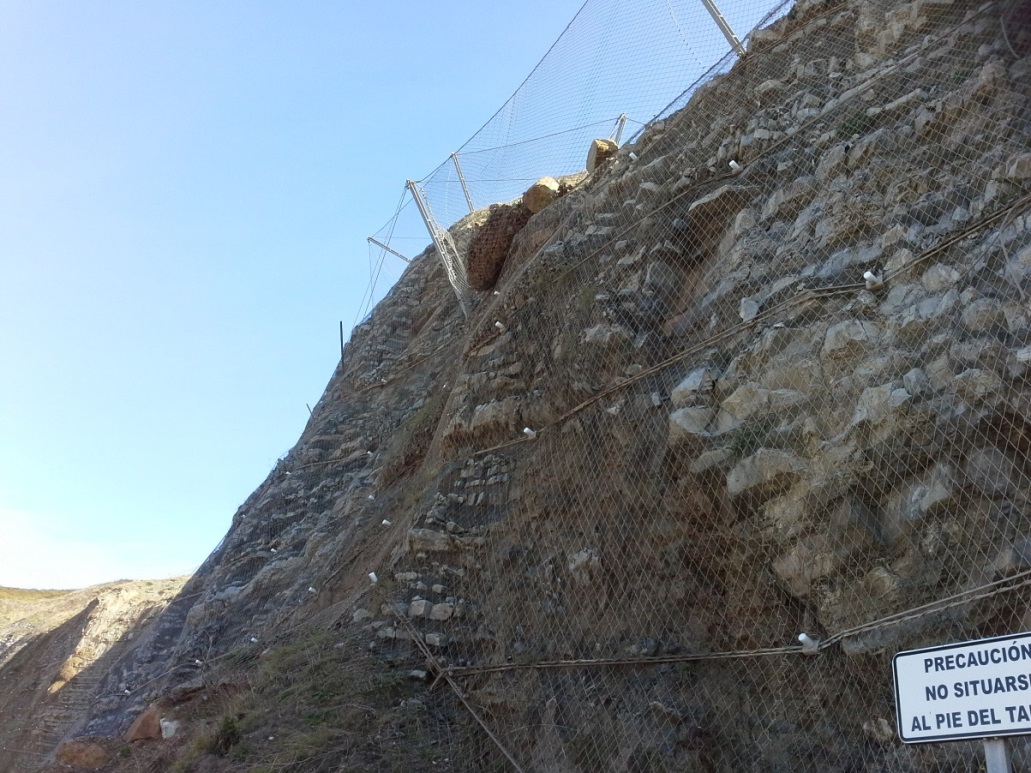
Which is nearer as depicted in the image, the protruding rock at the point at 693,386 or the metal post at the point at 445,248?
the protruding rock at the point at 693,386

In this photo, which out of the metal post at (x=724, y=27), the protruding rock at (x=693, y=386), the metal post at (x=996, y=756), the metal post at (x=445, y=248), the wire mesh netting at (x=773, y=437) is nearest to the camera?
the metal post at (x=996, y=756)

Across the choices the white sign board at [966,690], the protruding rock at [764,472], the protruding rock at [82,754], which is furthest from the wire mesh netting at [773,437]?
the protruding rock at [82,754]

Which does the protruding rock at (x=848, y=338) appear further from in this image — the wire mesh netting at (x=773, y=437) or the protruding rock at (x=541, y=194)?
the protruding rock at (x=541, y=194)

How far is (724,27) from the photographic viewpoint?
9.66 m

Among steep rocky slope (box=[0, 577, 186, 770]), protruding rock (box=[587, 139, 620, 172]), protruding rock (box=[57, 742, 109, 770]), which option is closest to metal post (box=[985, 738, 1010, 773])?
protruding rock (box=[57, 742, 109, 770])

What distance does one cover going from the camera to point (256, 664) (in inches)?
371

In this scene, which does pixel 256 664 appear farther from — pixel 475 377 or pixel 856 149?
pixel 856 149

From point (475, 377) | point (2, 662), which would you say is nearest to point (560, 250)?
point (475, 377)

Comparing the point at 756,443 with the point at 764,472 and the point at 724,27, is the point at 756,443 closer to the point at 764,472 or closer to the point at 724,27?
the point at 764,472

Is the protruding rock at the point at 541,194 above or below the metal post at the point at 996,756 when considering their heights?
above

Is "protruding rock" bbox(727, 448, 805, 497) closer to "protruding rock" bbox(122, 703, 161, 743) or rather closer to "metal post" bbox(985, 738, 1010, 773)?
"metal post" bbox(985, 738, 1010, 773)

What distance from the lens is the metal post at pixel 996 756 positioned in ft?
8.06

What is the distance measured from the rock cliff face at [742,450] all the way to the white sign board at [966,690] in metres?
1.96

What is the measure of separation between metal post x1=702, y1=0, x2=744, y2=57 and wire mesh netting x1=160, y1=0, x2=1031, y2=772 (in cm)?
17
